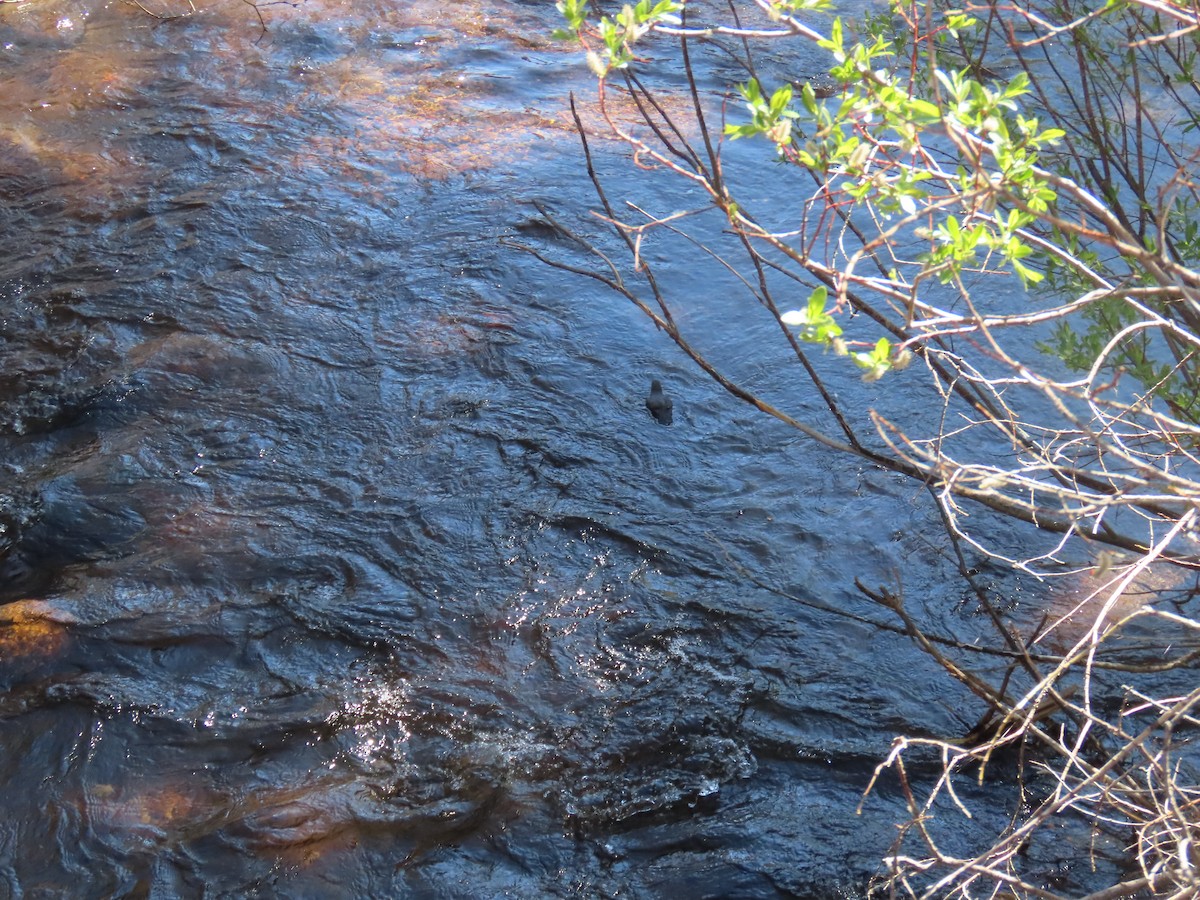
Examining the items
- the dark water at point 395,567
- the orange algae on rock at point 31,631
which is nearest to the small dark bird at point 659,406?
the dark water at point 395,567

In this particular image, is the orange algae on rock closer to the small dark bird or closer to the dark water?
the dark water

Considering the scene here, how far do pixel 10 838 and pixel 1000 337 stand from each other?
5.10 metres

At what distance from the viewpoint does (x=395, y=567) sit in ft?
14.7

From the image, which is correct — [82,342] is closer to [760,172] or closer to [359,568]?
[359,568]

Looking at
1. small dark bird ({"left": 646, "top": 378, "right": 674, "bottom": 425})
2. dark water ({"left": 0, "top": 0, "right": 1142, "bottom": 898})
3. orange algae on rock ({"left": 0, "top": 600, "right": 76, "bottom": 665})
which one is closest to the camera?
dark water ({"left": 0, "top": 0, "right": 1142, "bottom": 898})

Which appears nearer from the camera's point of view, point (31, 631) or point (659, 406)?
point (31, 631)

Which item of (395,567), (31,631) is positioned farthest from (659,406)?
(31,631)

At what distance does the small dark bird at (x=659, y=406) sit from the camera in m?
5.29

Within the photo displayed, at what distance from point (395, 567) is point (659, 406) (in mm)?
1564

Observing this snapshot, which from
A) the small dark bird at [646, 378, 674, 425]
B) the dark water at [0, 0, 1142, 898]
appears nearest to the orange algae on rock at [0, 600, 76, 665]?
the dark water at [0, 0, 1142, 898]

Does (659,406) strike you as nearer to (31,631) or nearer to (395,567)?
(395,567)

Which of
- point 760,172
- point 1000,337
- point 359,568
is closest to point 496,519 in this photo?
point 359,568

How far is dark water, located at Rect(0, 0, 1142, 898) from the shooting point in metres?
3.53

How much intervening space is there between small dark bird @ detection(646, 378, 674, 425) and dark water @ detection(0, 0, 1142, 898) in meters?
0.06
